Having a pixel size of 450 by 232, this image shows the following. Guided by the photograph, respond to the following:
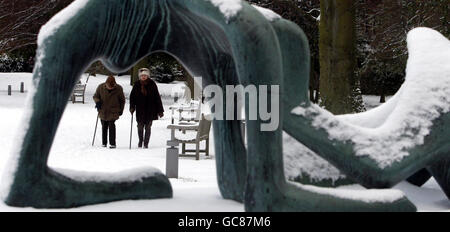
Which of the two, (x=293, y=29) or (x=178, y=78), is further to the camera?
(x=178, y=78)

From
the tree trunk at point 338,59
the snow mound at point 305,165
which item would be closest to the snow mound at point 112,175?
the snow mound at point 305,165

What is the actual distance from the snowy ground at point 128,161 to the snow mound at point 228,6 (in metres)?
1.44

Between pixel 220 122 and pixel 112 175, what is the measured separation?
960 millimetres

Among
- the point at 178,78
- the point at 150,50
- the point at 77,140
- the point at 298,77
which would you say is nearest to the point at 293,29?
the point at 298,77

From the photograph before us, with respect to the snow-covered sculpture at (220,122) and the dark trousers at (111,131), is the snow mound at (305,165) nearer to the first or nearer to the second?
the snow-covered sculpture at (220,122)

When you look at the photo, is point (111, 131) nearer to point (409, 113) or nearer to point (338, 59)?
point (338, 59)

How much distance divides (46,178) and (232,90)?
5.29 feet

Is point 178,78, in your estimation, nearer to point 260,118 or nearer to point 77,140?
point 77,140

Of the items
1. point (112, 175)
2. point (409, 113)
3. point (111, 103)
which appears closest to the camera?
point (112, 175)

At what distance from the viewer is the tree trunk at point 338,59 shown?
1184 centimetres

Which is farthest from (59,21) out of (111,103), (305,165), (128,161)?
(111,103)

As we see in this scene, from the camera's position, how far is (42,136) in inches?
169

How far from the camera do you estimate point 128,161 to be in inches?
426

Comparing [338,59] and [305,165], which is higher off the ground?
[338,59]
